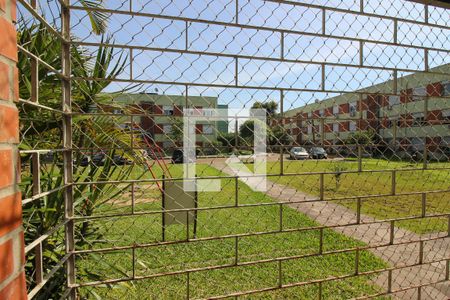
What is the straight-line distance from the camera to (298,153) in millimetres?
1831

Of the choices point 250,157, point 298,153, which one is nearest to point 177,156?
point 250,157

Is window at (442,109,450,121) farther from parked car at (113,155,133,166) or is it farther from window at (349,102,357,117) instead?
parked car at (113,155,133,166)

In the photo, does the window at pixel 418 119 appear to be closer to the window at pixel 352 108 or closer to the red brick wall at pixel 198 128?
the window at pixel 352 108

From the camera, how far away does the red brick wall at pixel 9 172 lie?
73 cm

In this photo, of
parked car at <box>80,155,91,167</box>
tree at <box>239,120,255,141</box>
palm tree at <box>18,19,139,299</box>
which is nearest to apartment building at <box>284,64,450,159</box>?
tree at <box>239,120,255,141</box>

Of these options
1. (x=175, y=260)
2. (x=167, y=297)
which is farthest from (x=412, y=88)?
(x=175, y=260)

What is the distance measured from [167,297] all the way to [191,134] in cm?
243

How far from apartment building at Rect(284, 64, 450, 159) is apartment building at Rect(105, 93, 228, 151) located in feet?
1.35

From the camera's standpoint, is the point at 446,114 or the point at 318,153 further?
the point at 446,114

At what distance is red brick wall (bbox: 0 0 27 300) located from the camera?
0.73 m

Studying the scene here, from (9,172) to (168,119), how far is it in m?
0.80

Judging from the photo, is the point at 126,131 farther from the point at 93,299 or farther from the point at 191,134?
the point at 93,299

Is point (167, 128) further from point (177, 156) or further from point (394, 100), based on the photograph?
point (394, 100)

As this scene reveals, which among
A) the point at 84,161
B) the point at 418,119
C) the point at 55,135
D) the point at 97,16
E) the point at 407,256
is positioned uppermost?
the point at 97,16
